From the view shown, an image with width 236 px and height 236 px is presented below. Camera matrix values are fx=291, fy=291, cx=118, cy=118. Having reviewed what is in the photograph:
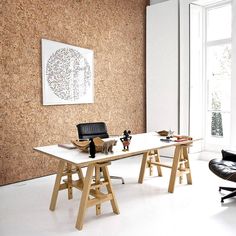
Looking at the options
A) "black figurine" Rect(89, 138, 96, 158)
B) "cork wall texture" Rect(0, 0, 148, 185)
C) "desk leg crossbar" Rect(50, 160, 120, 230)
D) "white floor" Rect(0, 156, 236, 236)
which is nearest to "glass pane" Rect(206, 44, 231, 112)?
"cork wall texture" Rect(0, 0, 148, 185)

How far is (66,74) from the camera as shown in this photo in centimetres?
465

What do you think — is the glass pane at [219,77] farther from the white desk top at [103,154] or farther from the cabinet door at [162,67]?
the white desk top at [103,154]

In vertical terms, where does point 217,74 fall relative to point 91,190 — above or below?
above

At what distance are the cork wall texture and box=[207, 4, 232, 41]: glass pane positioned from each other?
1.33 meters

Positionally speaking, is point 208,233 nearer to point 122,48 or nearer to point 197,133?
point 197,133

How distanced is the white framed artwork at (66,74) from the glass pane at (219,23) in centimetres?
241

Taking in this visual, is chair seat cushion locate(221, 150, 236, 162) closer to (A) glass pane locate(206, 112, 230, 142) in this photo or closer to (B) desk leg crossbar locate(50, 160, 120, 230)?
(B) desk leg crossbar locate(50, 160, 120, 230)

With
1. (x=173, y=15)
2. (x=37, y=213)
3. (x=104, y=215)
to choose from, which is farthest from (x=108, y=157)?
(x=173, y=15)

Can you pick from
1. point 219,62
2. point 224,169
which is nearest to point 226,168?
point 224,169

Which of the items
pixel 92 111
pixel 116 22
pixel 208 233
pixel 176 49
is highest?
pixel 116 22

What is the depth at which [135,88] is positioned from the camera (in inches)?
235

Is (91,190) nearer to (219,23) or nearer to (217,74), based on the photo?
(217,74)

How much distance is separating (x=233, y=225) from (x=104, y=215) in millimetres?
1261

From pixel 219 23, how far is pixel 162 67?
1.33 metres
